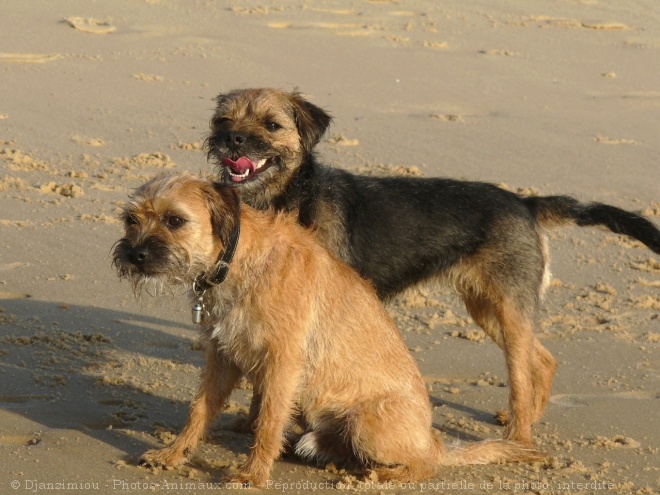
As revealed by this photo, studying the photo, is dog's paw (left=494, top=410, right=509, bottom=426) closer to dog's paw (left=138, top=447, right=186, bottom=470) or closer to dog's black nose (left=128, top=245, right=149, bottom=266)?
dog's paw (left=138, top=447, right=186, bottom=470)

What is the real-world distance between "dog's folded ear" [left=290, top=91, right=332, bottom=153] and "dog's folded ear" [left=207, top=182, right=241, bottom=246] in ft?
5.44

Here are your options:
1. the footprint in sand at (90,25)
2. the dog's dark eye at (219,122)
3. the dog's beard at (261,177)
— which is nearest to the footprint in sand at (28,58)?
the footprint in sand at (90,25)

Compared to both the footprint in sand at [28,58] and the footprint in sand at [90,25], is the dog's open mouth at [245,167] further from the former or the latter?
the footprint in sand at [90,25]

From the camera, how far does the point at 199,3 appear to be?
14.3m

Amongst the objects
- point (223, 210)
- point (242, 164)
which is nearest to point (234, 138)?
point (242, 164)

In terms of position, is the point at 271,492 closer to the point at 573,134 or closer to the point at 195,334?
the point at 195,334

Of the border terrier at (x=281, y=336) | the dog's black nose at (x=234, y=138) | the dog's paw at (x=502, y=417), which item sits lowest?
the dog's paw at (x=502, y=417)

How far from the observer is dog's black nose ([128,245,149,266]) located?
463cm

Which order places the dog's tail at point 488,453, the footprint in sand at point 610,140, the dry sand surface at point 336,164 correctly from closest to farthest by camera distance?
1. the dog's tail at point 488,453
2. the dry sand surface at point 336,164
3. the footprint in sand at point 610,140

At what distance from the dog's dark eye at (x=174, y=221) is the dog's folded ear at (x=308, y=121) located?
1.82 metres

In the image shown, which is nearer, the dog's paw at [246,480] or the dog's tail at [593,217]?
the dog's paw at [246,480]

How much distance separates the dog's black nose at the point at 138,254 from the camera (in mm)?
4629

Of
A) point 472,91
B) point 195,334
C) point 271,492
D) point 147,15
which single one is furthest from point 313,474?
point 147,15

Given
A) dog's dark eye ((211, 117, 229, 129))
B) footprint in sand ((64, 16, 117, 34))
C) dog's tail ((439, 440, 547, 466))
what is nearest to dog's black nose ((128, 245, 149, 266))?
dog's tail ((439, 440, 547, 466))
